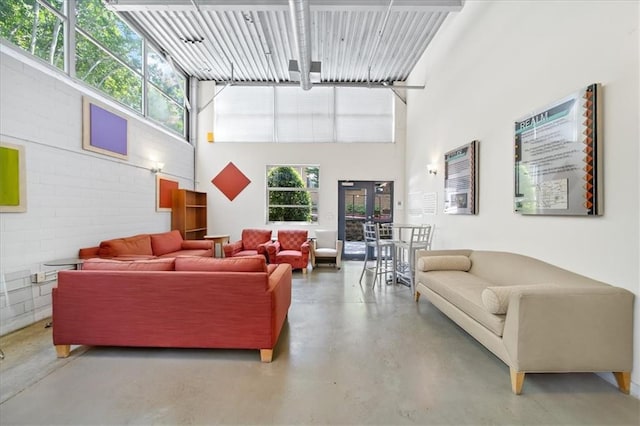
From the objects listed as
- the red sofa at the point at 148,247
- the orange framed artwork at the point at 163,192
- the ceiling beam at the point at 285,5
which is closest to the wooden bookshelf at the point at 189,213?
the orange framed artwork at the point at 163,192

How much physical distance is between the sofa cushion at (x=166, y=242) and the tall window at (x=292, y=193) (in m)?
2.25

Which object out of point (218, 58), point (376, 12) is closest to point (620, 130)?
point (376, 12)

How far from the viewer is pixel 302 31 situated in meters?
4.00

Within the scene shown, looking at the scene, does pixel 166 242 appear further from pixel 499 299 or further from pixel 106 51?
pixel 499 299

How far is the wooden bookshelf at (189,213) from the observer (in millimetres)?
6234

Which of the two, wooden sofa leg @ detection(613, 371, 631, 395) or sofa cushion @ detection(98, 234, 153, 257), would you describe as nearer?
wooden sofa leg @ detection(613, 371, 631, 395)

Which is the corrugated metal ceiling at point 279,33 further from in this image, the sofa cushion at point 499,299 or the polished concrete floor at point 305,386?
the polished concrete floor at point 305,386

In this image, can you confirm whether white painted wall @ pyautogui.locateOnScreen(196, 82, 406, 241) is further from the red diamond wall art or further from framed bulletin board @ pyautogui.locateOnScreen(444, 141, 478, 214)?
framed bulletin board @ pyautogui.locateOnScreen(444, 141, 478, 214)

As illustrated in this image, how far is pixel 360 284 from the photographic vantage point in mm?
4922

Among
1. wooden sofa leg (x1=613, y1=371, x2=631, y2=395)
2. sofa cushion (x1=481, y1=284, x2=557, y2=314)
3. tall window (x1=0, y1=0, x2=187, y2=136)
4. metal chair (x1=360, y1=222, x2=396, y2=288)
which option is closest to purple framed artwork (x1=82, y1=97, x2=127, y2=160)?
tall window (x1=0, y1=0, x2=187, y2=136)

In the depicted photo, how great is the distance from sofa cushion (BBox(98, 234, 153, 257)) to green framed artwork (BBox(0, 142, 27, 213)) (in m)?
1.09

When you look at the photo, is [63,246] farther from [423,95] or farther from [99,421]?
[423,95]

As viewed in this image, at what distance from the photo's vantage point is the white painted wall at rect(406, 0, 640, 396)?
202cm

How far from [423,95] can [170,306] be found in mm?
5759
